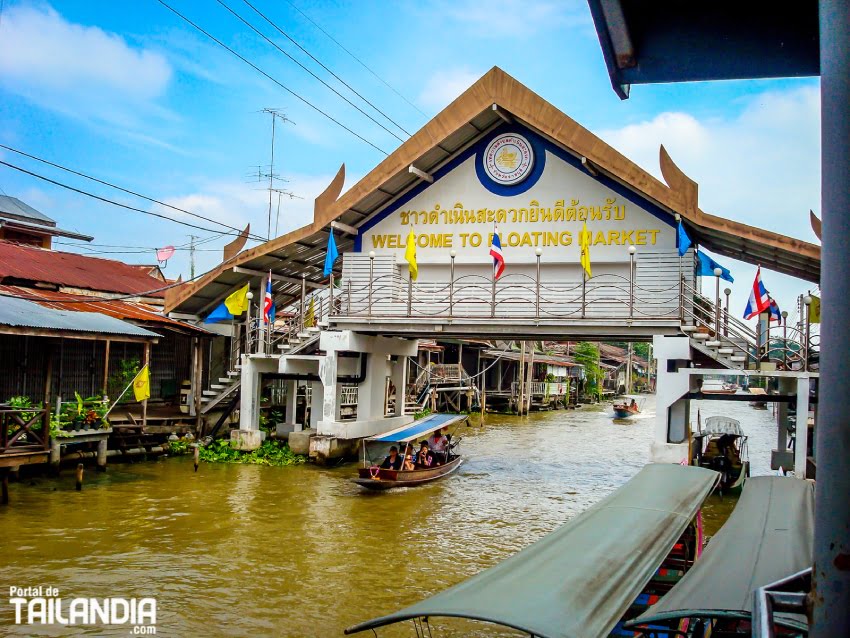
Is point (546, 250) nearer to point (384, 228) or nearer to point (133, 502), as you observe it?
point (384, 228)

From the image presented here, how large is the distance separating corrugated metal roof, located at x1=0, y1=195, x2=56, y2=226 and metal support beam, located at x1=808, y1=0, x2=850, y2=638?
96.5ft

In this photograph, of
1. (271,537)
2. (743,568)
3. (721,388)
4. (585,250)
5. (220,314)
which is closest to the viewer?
(743,568)

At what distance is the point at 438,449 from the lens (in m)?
19.6

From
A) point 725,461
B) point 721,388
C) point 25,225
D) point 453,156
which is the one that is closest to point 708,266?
point 725,461

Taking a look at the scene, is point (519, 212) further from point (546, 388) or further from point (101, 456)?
point (546, 388)

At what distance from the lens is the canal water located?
9.40 m

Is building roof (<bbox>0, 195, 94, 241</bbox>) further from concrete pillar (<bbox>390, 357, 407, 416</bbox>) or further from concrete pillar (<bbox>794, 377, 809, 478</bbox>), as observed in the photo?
concrete pillar (<bbox>794, 377, 809, 478</bbox>)

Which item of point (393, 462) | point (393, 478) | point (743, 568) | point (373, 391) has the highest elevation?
point (373, 391)

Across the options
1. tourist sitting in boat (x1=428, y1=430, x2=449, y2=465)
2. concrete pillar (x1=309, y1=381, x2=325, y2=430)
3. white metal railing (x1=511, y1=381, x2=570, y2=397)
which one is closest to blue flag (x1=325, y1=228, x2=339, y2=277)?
concrete pillar (x1=309, y1=381, x2=325, y2=430)

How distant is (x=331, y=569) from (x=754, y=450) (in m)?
22.9

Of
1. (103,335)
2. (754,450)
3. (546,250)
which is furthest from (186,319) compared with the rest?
(754,450)

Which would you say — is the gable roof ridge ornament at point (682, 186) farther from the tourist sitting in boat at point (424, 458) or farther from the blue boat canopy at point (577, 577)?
the blue boat canopy at point (577, 577)

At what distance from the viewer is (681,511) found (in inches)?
345

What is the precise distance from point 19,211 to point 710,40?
29032 millimetres
